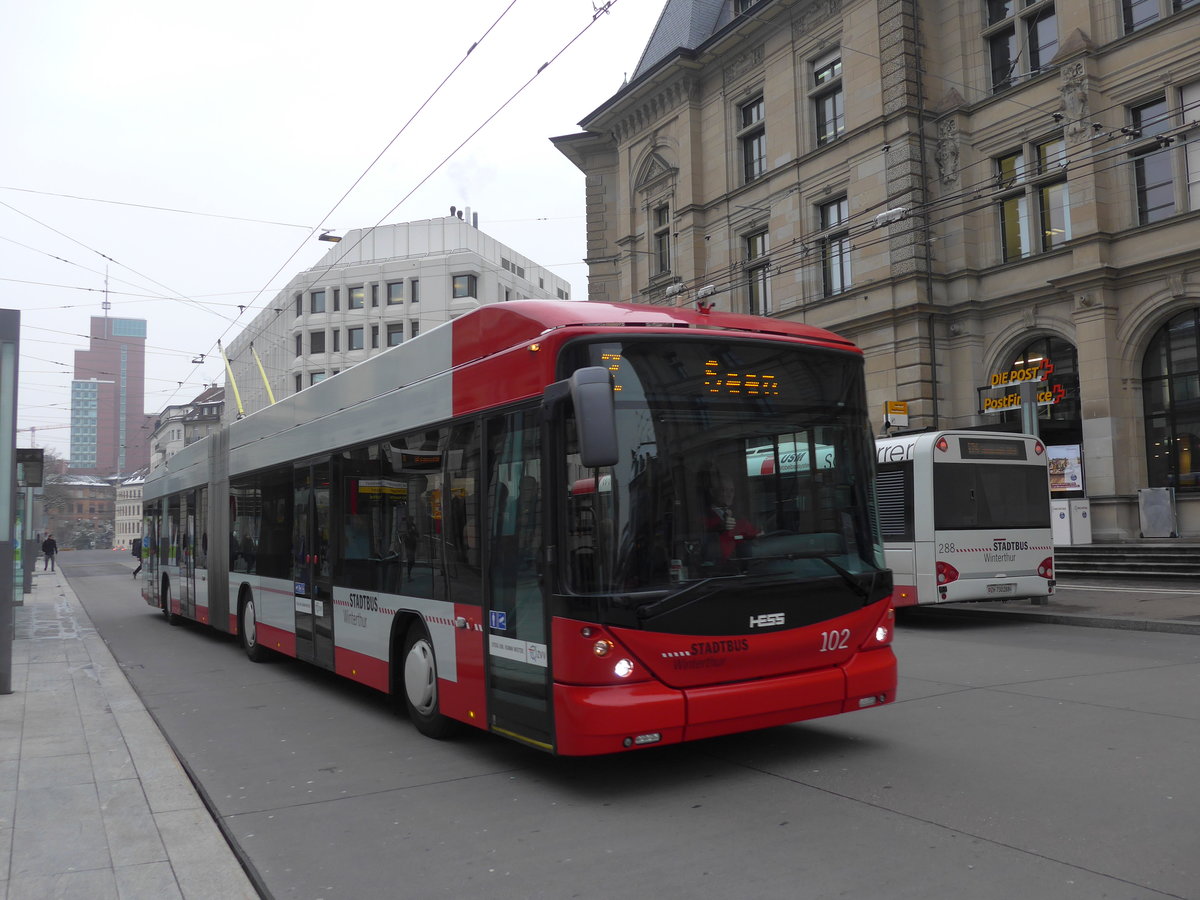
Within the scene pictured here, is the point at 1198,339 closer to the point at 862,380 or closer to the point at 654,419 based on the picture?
the point at 862,380

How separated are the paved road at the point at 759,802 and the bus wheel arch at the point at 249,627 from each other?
3035 millimetres

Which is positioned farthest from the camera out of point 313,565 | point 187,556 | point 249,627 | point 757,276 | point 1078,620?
point 757,276

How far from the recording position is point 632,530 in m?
5.71

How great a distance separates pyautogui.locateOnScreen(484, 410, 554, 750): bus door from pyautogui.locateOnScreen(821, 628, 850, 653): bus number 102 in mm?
1713

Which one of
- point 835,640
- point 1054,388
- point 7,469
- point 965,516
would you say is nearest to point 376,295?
point 1054,388

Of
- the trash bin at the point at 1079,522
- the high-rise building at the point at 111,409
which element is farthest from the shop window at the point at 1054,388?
the high-rise building at the point at 111,409

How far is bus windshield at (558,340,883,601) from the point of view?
18.8ft

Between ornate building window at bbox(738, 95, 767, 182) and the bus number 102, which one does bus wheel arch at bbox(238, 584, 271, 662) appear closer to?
the bus number 102

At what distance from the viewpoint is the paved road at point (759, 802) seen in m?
4.43

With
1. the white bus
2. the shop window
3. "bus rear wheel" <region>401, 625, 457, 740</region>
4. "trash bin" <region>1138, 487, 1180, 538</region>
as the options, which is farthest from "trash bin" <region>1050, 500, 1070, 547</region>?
"bus rear wheel" <region>401, 625, 457, 740</region>

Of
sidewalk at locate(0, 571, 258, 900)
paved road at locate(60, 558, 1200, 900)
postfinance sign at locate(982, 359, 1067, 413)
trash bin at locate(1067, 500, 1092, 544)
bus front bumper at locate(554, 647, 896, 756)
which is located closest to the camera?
paved road at locate(60, 558, 1200, 900)

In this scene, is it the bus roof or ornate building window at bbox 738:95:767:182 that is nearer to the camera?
the bus roof

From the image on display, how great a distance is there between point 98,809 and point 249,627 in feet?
23.6

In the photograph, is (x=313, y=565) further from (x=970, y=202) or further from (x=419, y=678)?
(x=970, y=202)
